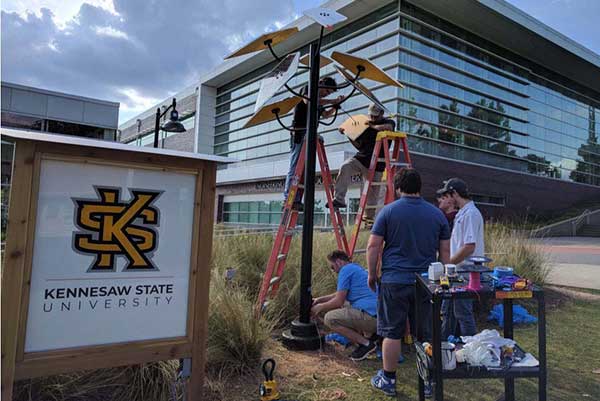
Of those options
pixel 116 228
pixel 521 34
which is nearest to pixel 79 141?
pixel 116 228

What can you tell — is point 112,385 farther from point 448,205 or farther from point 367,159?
point 367,159

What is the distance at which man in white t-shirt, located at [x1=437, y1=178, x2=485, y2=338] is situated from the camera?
394 cm

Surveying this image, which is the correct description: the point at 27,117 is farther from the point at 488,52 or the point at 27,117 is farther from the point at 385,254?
the point at 488,52

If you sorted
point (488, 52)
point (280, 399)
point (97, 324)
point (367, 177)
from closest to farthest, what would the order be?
point (97, 324), point (280, 399), point (367, 177), point (488, 52)

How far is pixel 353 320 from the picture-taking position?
4160 mm

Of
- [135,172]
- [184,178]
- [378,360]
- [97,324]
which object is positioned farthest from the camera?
[378,360]

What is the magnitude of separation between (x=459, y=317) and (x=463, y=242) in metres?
0.78

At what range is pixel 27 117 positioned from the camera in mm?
22906

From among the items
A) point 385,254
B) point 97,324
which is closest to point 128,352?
point 97,324

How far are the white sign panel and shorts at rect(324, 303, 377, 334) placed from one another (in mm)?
1908

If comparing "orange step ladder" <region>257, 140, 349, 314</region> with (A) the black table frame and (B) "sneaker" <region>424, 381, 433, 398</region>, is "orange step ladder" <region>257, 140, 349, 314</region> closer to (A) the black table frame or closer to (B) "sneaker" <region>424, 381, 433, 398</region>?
(B) "sneaker" <region>424, 381, 433, 398</region>

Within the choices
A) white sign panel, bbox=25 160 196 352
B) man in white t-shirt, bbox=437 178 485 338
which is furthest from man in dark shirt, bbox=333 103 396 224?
white sign panel, bbox=25 160 196 352

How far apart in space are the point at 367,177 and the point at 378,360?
2537mm

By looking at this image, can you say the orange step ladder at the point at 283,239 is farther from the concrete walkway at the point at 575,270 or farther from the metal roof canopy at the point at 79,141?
the concrete walkway at the point at 575,270
